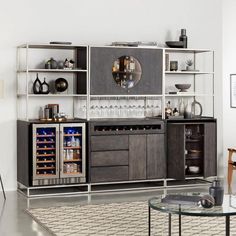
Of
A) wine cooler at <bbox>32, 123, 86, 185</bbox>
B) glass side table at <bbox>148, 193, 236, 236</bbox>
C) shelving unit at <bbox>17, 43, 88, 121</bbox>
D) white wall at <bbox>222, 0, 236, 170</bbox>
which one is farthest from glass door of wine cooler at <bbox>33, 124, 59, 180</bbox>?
white wall at <bbox>222, 0, 236, 170</bbox>

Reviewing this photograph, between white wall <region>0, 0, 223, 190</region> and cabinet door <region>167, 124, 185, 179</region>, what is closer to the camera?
white wall <region>0, 0, 223, 190</region>

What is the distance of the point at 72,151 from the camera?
28.5 feet

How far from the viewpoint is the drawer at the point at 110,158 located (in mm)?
8727

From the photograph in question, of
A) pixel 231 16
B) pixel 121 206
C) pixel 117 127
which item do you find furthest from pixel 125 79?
pixel 231 16

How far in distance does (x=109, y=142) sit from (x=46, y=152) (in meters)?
0.89

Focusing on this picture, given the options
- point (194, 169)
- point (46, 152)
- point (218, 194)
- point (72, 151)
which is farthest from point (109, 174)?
point (218, 194)

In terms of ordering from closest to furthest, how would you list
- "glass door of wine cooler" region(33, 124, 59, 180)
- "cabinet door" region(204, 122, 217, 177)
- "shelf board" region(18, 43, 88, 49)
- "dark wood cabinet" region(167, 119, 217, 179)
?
"glass door of wine cooler" region(33, 124, 59, 180), "shelf board" region(18, 43, 88, 49), "dark wood cabinet" region(167, 119, 217, 179), "cabinet door" region(204, 122, 217, 177)

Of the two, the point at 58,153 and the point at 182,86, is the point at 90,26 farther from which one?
the point at 58,153

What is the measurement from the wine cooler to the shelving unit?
0.47m

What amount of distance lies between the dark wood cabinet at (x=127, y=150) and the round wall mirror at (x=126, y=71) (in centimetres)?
59

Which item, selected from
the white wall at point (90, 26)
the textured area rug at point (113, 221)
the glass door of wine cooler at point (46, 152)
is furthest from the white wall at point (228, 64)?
the textured area rug at point (113, 221)

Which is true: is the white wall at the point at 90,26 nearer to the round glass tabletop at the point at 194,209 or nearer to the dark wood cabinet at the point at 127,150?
the dark wood cabinet at the point at 127,150

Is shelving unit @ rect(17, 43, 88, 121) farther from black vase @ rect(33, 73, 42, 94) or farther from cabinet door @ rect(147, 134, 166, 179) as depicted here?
cabinet door @ rect(147, 134, 166, 179)

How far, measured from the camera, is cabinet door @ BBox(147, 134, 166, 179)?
9.05 meters
